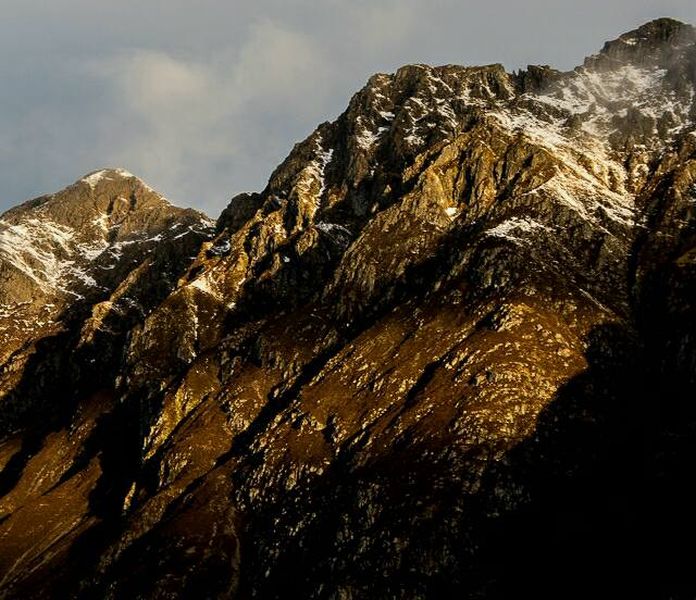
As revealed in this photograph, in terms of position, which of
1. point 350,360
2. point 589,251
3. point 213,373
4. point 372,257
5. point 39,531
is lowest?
point 39,531

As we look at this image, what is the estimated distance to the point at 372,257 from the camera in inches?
6900

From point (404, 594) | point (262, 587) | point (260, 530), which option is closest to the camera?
point (404, 594)

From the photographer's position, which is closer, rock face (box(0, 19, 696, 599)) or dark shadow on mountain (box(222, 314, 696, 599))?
dark shadow on mountain (box(222, 314, 696, 599))

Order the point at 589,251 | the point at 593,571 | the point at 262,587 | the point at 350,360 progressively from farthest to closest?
the point at 589,251 < the point at 350,360 < the point at 262,587 < the point at 593,571

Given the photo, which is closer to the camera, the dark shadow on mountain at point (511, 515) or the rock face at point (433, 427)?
the dark shadow on mountain at point (511, 515)

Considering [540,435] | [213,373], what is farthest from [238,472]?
[540,435]

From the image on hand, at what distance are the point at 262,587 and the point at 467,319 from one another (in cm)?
6266

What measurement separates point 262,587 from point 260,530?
40.0 feet

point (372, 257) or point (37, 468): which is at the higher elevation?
point (372, 257)

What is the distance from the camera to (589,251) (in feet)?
498

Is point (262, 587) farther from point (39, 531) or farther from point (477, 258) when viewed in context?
point (477, 258)

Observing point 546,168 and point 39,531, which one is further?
point 546,168

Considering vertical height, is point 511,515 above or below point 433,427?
below

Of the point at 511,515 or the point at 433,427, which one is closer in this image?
the point at 511,515
